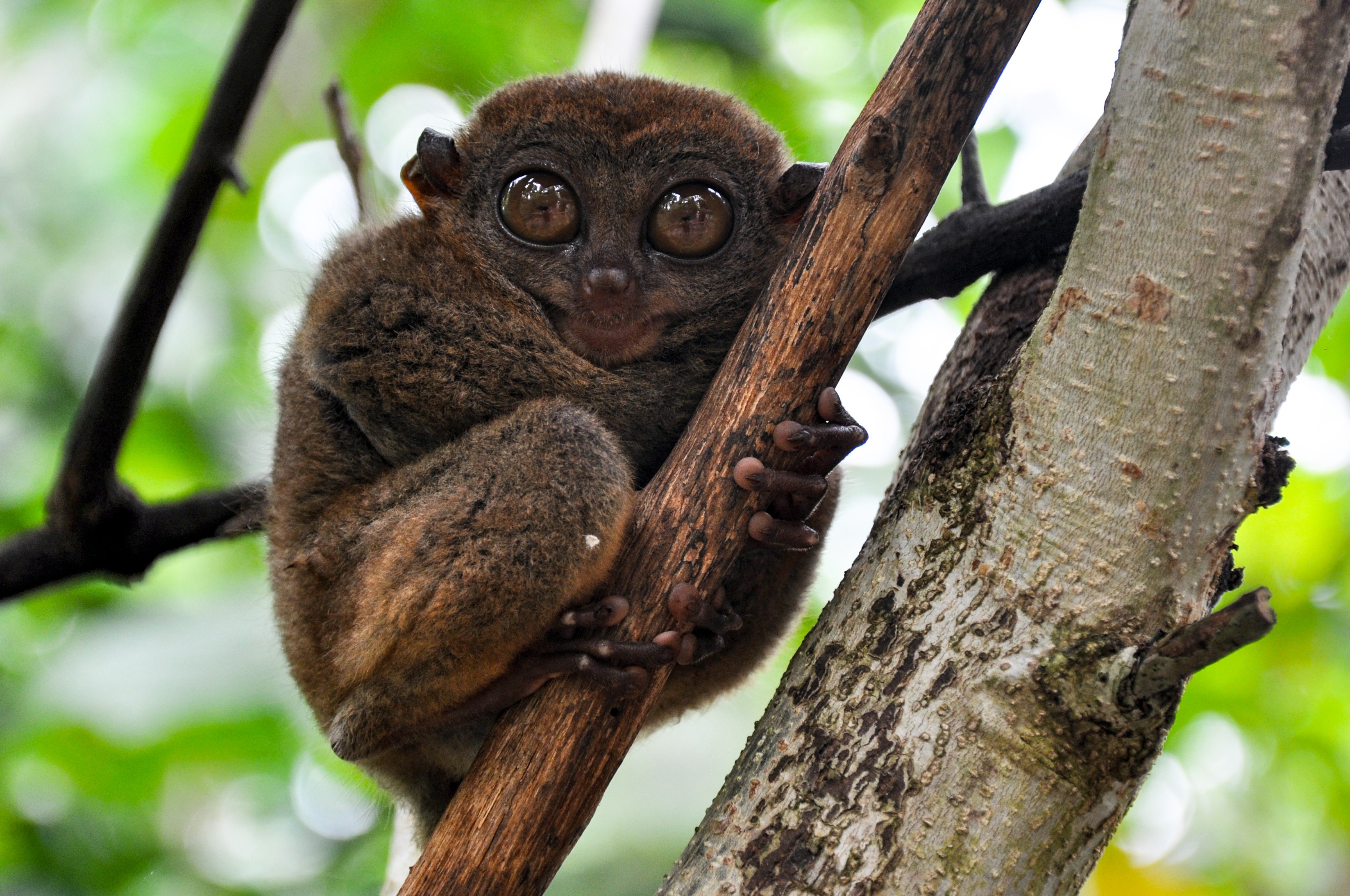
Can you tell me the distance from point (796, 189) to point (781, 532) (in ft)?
3.08

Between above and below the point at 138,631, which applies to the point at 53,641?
below

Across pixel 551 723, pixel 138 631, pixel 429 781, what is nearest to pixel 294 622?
pixel 429 781

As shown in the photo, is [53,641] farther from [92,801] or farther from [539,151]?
[539,151]

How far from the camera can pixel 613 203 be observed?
8.40ft

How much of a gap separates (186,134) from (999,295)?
5.20 meters

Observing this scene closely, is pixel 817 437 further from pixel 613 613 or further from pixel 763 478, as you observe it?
pixel 613 613

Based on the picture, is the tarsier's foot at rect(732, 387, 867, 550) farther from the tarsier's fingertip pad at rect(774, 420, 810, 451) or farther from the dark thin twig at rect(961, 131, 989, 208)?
the dark thin twig at rect(961, 131, 989, 208)

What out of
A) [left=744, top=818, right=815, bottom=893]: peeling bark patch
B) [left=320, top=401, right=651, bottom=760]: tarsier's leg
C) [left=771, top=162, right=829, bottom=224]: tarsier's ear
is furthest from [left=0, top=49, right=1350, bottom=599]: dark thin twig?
[left=744, top=818, right=815, bottom=893]: peeling bark patch

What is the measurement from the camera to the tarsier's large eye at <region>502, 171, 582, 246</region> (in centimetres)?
257

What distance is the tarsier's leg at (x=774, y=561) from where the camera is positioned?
2.00m

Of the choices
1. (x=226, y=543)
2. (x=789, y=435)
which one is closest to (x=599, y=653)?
(x=789, y=435)

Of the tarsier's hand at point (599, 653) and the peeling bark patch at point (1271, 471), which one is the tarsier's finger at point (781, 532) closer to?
the tarsier's hand at point (599, 653)

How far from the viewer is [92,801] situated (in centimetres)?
464

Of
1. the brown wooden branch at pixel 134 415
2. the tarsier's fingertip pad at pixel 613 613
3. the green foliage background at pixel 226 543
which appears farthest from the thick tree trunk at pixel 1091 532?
the green foliage background at pixel 226 543
